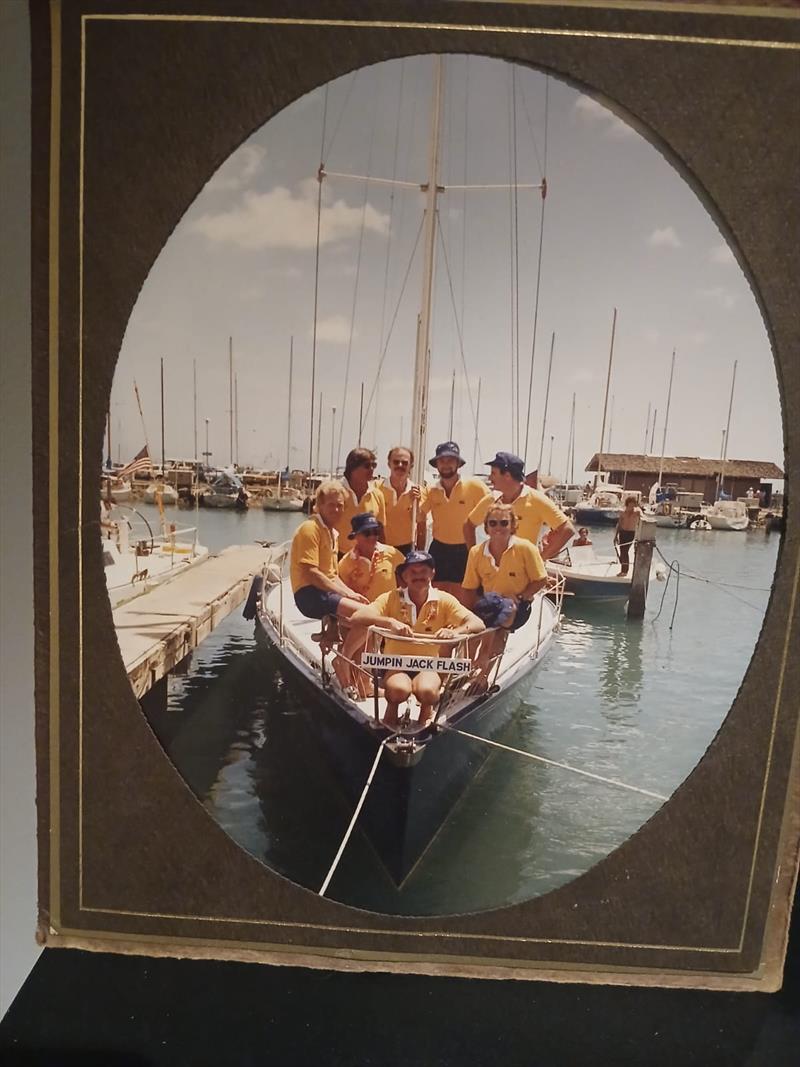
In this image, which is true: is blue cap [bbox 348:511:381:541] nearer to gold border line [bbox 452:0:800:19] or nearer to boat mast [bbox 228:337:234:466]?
boat mast [bbox 228:337:234:466]

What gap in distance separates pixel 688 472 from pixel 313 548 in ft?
2.05

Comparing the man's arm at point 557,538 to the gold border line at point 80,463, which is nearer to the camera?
the gold border line at point 80,463

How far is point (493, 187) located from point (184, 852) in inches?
46.3

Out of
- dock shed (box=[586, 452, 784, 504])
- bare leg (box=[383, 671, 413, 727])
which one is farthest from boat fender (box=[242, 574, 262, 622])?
dock shed (box=[586, 452, 784, 504])

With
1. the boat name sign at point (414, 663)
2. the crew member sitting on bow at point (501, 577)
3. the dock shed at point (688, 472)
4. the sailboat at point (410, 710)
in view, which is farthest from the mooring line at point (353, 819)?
the dock shed at point (688, 472)

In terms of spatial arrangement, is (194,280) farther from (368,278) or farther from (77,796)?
(77,796)

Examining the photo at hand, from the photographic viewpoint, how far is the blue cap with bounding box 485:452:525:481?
40.4 inches

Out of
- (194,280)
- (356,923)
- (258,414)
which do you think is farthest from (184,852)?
(194,280)

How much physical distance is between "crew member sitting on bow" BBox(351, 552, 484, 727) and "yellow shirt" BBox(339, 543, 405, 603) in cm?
1

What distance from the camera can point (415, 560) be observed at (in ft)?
3.37

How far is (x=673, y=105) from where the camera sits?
936 mm

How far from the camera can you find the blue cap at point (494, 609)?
1032 mm

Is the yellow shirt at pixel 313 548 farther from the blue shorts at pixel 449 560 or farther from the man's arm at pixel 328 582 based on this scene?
the blue shorts at pixel 449 560

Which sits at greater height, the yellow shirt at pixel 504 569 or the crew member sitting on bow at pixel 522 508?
the crew member sitting on bow at pixel 522 508
